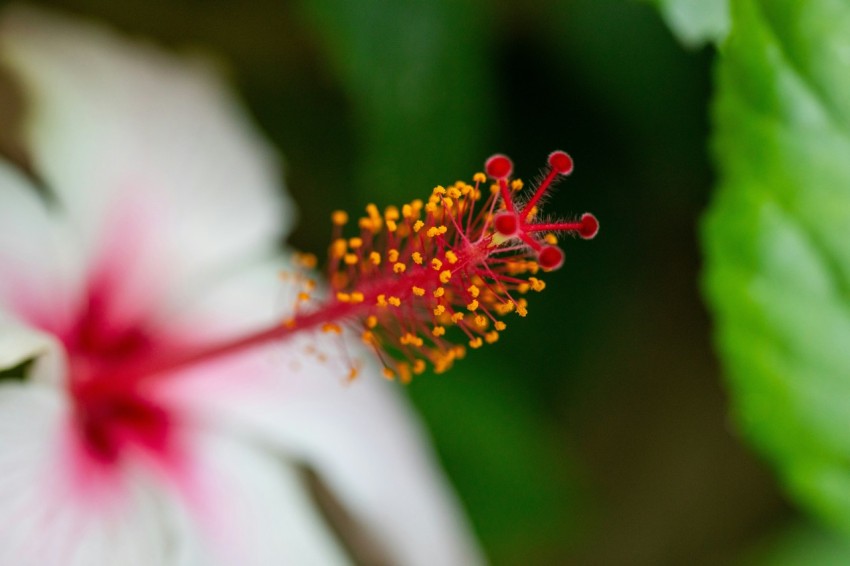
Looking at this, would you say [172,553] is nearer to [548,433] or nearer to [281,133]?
[281,133]

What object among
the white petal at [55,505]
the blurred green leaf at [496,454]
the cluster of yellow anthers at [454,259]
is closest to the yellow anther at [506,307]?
the cluster of yellow anthers at [454,259]

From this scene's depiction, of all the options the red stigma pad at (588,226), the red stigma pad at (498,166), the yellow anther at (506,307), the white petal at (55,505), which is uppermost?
the red stigma pad at (498,166)

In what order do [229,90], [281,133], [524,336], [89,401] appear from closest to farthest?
[89,401] → [229,90] → [281,133] → [524,336]

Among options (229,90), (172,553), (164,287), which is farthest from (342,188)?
(172,553)

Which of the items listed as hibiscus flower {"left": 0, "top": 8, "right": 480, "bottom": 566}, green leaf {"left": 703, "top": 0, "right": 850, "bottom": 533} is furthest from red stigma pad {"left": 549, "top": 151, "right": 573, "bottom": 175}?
hibiscus flower {"left": 0, "top": 8, "right": 480, "bottom": 566}

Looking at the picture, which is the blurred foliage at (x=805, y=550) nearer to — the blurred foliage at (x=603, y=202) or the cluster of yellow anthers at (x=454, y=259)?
the blurred foliage at (x=603, y=202)

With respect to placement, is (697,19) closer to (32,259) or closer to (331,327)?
(331,327)

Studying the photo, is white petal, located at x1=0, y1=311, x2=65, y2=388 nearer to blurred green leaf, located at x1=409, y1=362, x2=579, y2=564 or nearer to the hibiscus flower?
the hibiscus flower
